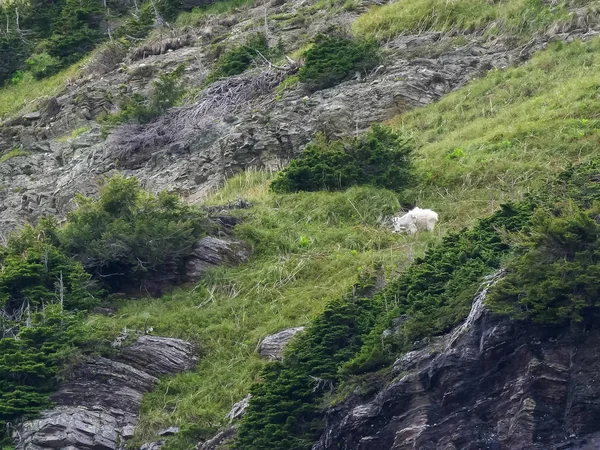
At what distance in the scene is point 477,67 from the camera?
29828 millimetres

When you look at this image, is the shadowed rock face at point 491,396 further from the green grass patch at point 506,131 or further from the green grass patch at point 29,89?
the green grass patch at point 29,89

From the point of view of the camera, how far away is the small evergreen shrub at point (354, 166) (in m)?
24.5

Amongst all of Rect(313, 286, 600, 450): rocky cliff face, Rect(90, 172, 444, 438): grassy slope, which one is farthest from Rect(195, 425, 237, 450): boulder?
Rect(313, 286, 600, 450): rocky cliff face

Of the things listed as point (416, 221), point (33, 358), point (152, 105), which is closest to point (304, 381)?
point (33, 358)

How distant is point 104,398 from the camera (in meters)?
18.0

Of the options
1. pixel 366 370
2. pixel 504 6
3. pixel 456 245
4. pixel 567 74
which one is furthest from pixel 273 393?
pixel 504 6

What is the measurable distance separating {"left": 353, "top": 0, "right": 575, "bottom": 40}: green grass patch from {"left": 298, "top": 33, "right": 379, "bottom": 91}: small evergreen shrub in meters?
1.08

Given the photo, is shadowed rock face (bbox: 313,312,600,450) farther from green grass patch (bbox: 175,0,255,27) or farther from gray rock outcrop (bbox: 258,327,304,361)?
green grass patch (bbox: 175,0,255,27)

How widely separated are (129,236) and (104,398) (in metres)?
4.11

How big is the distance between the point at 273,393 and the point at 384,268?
4.09 meters

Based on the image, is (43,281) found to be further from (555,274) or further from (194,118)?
(194,118)

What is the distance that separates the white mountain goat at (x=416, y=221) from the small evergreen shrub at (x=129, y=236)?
308cm

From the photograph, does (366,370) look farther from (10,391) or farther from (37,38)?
(37,38)

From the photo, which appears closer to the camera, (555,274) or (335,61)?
(555,274)
